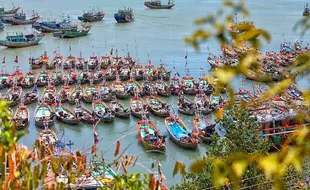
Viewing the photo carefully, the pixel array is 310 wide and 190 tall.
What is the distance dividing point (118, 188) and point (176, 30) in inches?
778

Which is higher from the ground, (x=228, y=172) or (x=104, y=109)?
A: (x=228, y=172)

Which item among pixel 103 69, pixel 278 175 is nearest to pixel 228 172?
pixel 278 175

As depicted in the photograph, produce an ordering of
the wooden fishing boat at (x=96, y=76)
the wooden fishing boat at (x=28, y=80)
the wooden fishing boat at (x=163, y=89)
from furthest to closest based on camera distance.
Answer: the wooden fishing boat at (x=96, y=76) → the wooden fishing boat at (x=28, y=80) → the wooden fishing boat at (x=163, y=89)

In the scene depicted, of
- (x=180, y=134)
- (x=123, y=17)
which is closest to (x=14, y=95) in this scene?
(x=180, y=134)

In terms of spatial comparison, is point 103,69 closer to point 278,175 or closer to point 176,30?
point 176,30

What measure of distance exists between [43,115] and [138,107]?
199cm

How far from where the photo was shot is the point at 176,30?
21203mm

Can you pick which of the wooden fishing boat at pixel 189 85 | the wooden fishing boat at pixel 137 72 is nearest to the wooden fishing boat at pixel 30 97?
the wooden fishing boat at pixel 137 72

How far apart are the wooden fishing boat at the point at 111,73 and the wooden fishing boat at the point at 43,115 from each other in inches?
102

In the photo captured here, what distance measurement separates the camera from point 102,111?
10125 millimetres

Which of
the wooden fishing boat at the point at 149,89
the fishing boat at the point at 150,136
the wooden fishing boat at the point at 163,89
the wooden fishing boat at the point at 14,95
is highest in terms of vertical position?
the fishing boat at the point at 150,136

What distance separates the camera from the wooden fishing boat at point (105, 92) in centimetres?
1108

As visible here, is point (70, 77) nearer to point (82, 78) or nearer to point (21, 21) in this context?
point (82, 78)

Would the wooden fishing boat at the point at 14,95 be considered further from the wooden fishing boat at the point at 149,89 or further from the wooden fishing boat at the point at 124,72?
the wooden fishing boat at the point at 149,89
